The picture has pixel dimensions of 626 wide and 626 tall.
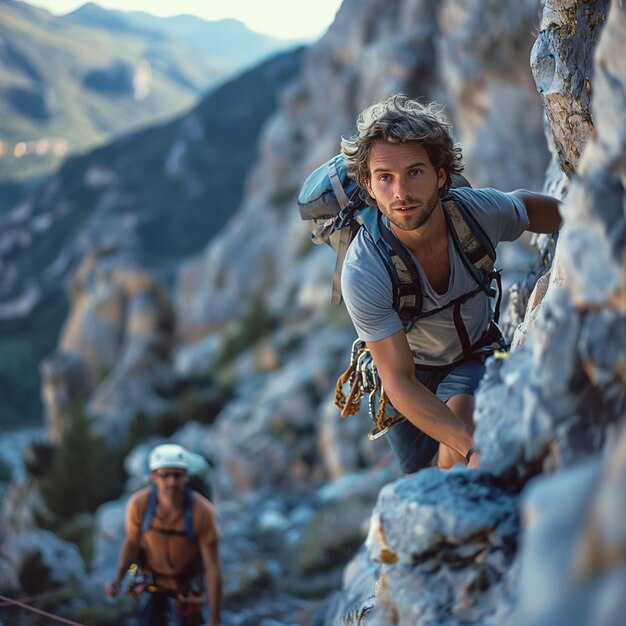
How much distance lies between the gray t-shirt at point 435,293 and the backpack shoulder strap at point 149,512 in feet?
11.3

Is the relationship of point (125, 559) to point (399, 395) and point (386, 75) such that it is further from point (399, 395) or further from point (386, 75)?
point (386, 75)

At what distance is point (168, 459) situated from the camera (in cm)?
650

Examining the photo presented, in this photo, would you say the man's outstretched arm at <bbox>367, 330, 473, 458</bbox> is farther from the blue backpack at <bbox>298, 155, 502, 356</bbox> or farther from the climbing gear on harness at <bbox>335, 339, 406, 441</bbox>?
the climbing gear on harness at <bbox>335, 339, 406, 441</bbox>

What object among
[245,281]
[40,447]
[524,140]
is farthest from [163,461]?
[245,281]

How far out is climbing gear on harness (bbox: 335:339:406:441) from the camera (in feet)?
13.6

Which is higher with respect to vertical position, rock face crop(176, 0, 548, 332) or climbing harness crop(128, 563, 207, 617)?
rock face crop(176, 0, 548, 332)

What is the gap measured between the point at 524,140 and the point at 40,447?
2114cm

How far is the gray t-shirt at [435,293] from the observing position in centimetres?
357

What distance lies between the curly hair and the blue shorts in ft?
2.97

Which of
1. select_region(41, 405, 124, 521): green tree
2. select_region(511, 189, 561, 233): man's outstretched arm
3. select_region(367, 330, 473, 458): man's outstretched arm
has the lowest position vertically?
select_region(367, 330, 473, 458): man's outstretched arm

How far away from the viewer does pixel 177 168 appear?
9588 centimetres

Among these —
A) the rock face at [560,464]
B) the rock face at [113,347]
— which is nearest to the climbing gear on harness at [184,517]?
the rock face at [560,464]

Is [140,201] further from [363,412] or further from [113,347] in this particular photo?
[363,412]

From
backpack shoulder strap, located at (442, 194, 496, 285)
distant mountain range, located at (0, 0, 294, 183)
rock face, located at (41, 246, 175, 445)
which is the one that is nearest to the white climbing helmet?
backpack shoulder strap, located at (442, 194, 496, 285)
